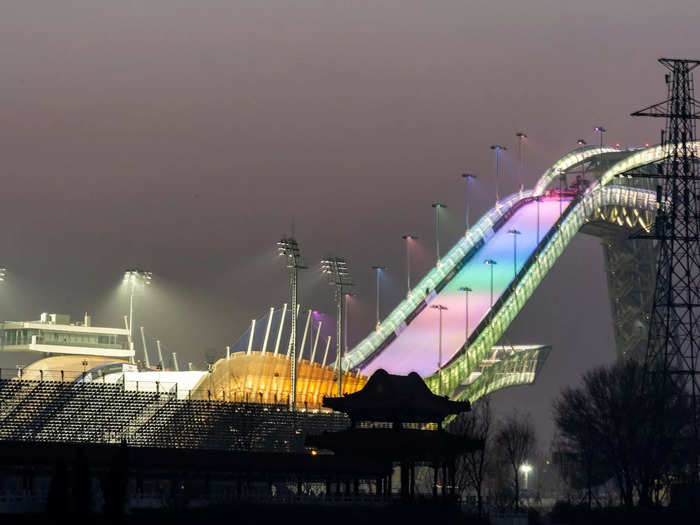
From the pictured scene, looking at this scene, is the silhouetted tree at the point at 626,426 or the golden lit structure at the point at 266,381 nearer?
the silhouetted tree at the point at 626,426

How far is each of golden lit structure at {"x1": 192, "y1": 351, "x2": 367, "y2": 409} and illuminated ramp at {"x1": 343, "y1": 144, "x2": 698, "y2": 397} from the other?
10.2 m

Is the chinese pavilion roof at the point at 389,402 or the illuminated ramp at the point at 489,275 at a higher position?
the illuminated ramp at the point at 489,275

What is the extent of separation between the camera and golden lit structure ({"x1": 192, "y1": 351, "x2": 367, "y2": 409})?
12788 centimetres

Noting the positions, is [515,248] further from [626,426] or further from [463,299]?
[626,426]

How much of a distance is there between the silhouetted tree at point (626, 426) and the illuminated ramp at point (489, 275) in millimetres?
20152

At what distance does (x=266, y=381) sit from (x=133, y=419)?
28330 millimetres

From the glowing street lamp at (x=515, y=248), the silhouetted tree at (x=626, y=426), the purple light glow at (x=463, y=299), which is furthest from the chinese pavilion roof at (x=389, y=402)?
the glowing street lamp at (x=515, y=248)

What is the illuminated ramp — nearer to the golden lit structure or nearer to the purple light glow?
the purple light glow

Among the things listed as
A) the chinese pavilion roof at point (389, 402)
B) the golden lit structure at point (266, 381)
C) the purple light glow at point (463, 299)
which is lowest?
the chinese pavilion roof at point (389, 402)

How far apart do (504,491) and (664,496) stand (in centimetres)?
2869

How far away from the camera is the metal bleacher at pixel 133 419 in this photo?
99938 mm

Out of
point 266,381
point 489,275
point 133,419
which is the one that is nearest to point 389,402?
point 133,419

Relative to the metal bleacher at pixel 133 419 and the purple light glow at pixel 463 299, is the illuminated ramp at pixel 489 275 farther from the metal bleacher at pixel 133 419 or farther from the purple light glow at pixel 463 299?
the metal bleacher at pixel 133 419

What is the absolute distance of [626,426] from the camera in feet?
353
